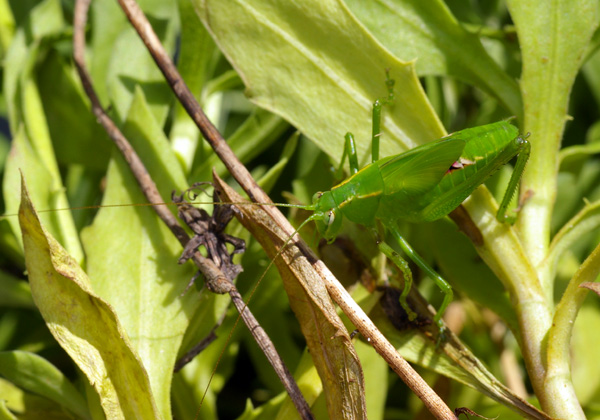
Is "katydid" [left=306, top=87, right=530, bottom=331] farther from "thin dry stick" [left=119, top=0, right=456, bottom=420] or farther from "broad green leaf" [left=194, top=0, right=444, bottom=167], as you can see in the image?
"thin dry stick" [left=119, top=0, right=456, bottom=420]

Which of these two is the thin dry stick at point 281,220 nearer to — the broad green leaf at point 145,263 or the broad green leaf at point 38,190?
the broad green leaf at point 145,263

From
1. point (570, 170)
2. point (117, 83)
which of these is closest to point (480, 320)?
point (570, 170)

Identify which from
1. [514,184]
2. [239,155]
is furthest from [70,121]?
[514,184]

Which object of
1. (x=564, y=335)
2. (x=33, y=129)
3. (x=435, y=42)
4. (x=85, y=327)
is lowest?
(x=564, y=335)

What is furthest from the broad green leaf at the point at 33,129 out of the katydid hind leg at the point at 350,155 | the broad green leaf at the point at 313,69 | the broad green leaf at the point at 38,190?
the katydid hind leg at the point at 350,155

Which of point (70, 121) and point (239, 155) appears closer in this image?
point (239, 155)

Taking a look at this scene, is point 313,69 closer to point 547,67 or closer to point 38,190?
point 547,67
